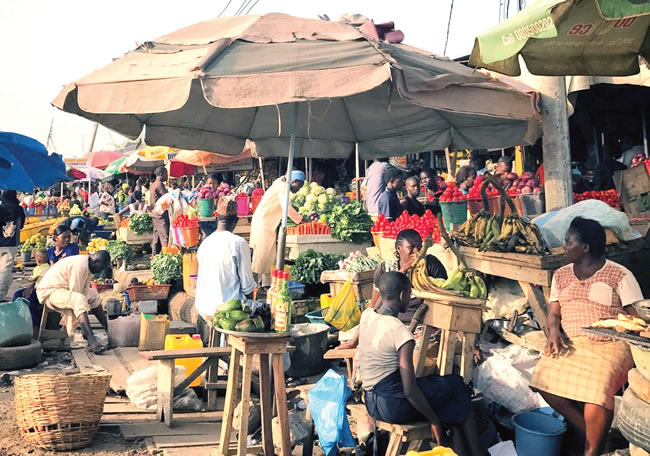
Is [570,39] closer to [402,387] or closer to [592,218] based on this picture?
[592,218]

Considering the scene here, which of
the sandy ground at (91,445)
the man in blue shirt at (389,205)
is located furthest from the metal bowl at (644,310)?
the man in blue shirt at (389,205)

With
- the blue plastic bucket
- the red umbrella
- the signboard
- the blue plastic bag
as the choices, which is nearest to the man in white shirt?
the blue plastic bag

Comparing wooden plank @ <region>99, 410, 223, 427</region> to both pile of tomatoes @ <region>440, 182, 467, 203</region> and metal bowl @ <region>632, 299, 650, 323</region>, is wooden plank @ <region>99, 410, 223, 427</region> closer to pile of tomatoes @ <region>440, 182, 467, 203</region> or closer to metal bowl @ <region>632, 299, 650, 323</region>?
pile of tomatoes @ <region>440, 182, 467, 203</region>

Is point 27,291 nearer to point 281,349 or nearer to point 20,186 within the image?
point 20,186

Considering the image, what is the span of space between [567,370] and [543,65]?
2.55m

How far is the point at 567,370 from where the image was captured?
4426mm

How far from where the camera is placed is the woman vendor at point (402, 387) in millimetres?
4203

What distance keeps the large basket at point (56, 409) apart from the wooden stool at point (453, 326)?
120 inches

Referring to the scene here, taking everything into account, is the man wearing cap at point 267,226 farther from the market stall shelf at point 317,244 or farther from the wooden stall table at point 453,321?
the wooden stall table at point 453,321

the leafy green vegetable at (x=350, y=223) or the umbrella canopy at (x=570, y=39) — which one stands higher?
the umbrella canopy at (x=570, y=39)

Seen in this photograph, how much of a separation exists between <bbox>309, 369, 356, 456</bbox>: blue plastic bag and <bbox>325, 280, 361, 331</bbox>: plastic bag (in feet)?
6.27

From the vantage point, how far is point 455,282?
5289 millimetres

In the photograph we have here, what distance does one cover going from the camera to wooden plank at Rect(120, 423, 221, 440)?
588 centimetres

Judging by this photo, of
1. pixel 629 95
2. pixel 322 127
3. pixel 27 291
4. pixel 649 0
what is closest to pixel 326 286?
pixel 322 127
